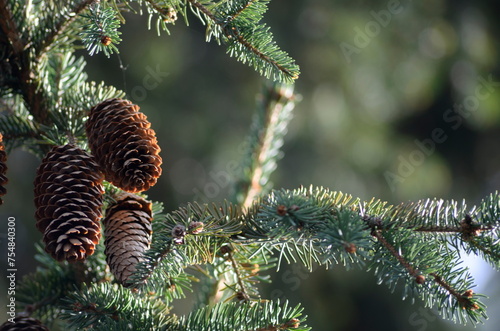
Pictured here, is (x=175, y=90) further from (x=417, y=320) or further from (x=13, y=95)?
(x=13, y=95)

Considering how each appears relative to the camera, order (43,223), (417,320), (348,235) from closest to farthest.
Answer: (348,235), (43,223), (417,320)

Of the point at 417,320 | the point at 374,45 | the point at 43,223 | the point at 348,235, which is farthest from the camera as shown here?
the point at 374,45

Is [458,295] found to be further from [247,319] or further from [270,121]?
[270,121]

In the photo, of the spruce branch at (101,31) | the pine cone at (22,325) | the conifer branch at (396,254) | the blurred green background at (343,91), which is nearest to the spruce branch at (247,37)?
the spruce branch at (101,31)

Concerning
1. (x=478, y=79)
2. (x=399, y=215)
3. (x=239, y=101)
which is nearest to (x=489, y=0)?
(x=478, y=79)

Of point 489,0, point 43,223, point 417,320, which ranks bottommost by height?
point 43,223

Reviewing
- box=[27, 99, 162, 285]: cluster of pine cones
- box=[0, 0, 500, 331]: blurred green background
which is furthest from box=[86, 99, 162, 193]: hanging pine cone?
box=[0, 0, 500, 331]: blurred green background

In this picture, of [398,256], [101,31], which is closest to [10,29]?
[101,31]
